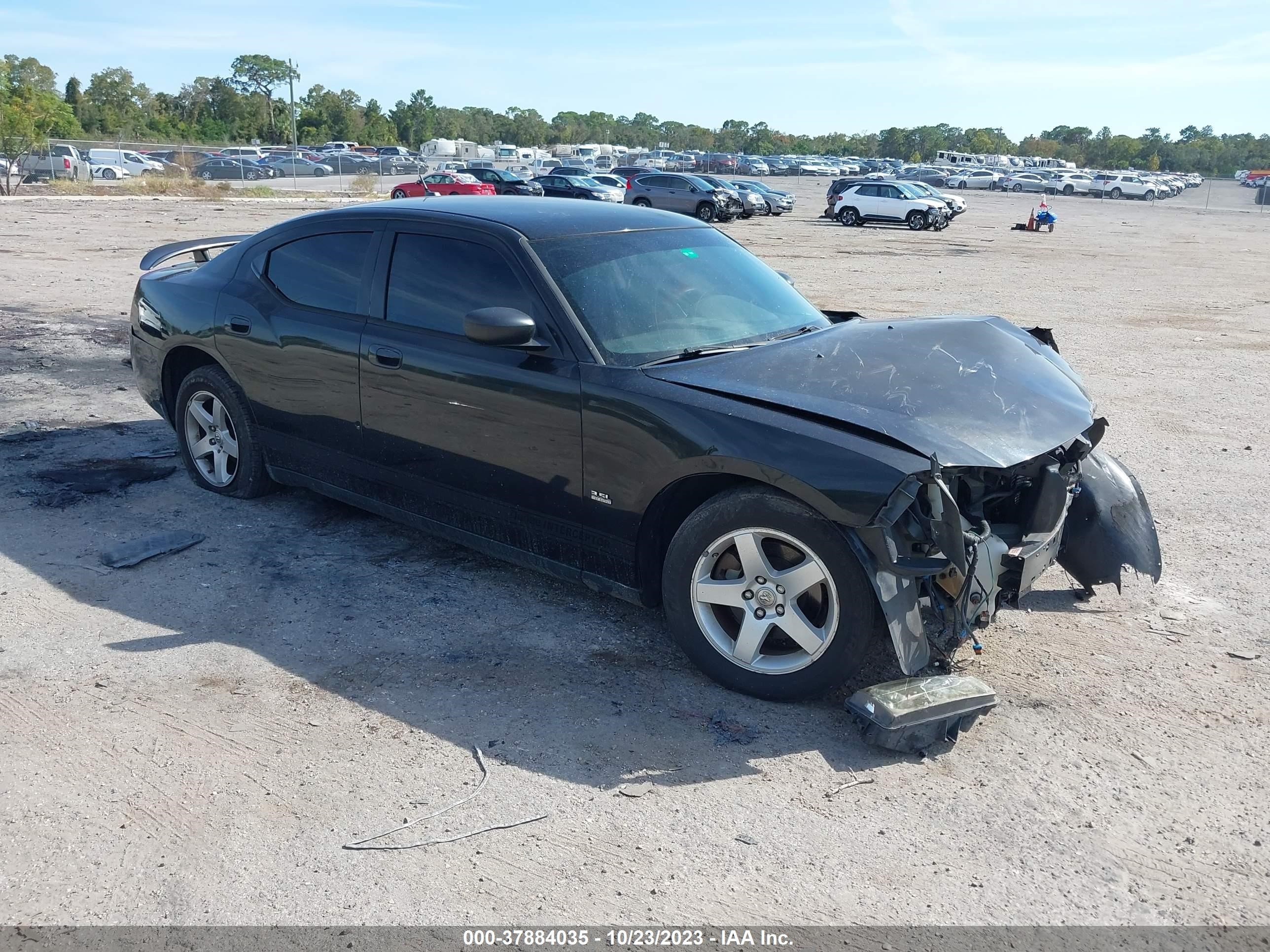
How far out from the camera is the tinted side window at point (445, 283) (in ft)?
15.2

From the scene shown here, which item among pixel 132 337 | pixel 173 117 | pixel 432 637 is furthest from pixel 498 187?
pixel 173 117

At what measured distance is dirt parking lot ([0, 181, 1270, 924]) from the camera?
2969 millimetres

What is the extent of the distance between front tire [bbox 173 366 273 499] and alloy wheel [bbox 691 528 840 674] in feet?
9.83

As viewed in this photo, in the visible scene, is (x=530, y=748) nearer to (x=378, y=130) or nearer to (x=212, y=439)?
(x=212, y=439)

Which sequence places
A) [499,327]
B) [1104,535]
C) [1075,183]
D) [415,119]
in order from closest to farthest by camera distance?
[499,327]
[1104,535]
[1075,183]
[415,119]

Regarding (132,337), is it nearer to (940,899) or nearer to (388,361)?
(388,361)

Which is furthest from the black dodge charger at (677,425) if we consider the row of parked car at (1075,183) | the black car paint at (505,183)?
the row of parked car at (1075,183)

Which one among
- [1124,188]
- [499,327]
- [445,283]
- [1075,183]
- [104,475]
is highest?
[1075,183]

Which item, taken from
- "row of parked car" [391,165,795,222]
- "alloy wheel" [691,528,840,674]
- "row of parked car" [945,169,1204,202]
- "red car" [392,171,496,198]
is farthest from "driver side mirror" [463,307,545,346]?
"row of parked car" [945,169,1204,202]

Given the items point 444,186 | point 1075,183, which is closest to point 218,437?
point 444,186

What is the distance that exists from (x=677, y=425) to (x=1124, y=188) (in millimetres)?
76487

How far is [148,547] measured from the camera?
17.5 feet

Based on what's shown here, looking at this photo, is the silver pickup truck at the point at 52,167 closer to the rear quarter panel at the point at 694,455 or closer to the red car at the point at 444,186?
the red car at the point at 444,186

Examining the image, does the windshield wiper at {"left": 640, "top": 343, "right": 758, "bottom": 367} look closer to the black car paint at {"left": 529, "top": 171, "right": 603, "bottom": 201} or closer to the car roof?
the car roof
